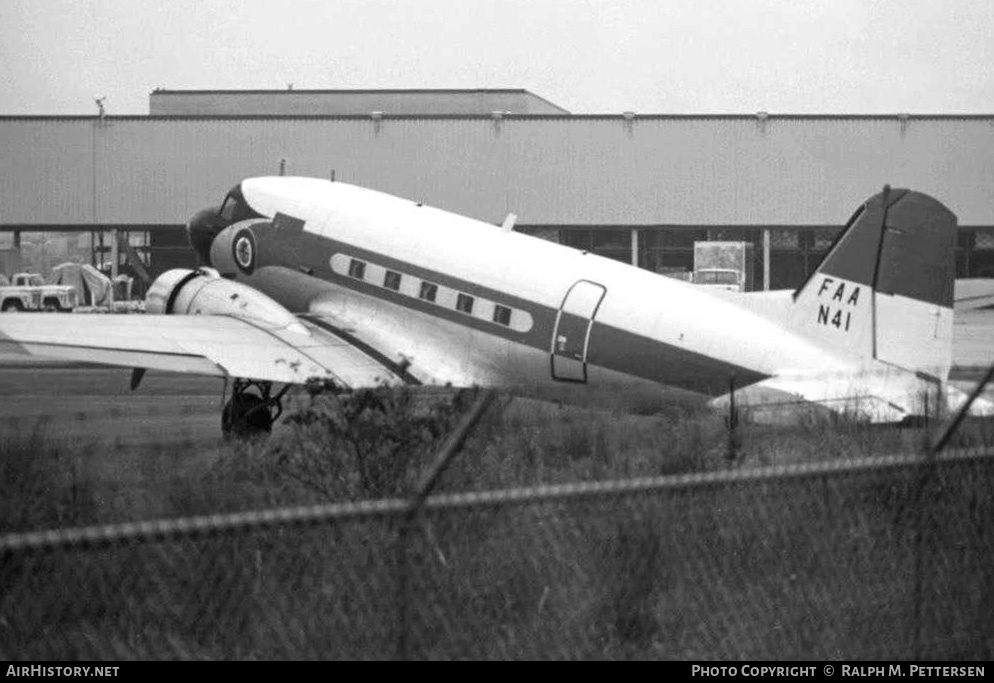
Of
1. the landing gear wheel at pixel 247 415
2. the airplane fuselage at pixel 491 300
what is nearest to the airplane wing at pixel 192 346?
the landing gear wheel at pixel 247 415

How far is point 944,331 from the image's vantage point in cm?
1800

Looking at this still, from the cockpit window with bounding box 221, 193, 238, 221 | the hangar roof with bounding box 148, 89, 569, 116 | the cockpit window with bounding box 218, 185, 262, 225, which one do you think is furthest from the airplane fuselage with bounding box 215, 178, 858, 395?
the hangar roof with bounding box 148, 89, 569, 116

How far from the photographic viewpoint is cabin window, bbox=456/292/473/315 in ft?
69.7

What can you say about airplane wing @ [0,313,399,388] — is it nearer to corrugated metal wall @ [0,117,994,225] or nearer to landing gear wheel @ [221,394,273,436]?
landing gear wheel @ [221,394,273,436]

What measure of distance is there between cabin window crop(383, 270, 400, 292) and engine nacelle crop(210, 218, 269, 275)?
8.47ft

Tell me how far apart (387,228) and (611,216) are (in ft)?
153

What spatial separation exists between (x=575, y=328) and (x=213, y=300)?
552 cm

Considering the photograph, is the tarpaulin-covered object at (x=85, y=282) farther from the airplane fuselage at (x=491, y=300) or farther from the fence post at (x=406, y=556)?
the fence post at (x=406, y=556)

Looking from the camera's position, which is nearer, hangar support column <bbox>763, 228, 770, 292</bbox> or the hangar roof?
hangar support column <bbox>763, 228, 770, 292</bbox>

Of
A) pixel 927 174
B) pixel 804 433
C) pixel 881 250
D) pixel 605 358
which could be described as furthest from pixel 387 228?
pixel 927 174

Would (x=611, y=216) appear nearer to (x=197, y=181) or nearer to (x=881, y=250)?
(x=197, y=181)

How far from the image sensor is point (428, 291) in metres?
21.8

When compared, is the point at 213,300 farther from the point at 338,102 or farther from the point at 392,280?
the point at 338,102
